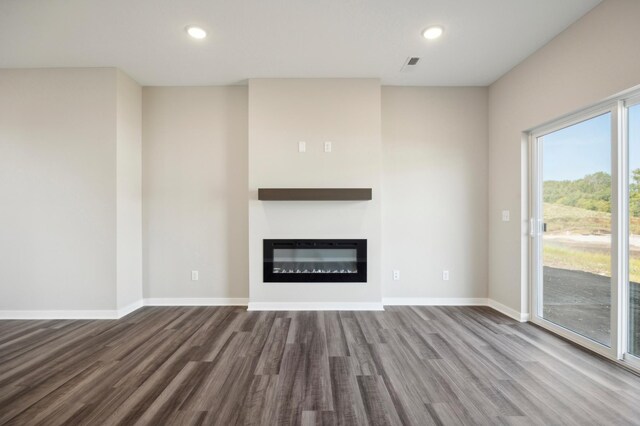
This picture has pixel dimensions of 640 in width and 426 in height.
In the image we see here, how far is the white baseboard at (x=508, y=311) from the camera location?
3.01 m

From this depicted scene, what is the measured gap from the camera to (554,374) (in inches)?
77.9

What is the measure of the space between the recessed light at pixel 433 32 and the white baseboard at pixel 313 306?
2926mm

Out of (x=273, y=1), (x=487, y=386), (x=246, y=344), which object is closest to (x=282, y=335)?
(x=246, y=344)

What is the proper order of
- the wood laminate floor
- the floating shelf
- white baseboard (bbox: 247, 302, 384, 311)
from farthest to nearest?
white baseboard (bbox: 247, 302, 384, 311) < the floating shelf < the wood laminate floor

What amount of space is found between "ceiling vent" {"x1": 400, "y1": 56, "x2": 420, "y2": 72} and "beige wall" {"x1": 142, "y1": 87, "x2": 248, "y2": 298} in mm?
2018

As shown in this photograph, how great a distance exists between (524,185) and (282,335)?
3.09 metres

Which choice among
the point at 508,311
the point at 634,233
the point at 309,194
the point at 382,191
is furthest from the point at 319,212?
the point at 634,233

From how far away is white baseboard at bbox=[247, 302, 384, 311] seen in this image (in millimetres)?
3346

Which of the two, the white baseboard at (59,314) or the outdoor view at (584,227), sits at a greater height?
the outdoor view at (584,227)

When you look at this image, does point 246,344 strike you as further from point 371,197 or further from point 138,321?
point 371,197

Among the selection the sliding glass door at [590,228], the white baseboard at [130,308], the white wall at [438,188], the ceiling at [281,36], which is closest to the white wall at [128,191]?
the white baseboard at [130,308]

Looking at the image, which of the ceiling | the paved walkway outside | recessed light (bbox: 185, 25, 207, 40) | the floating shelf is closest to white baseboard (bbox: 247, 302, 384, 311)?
the floating shelf

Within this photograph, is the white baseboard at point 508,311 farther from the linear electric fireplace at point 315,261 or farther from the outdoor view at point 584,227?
the linear electric fireplace at point 315,261

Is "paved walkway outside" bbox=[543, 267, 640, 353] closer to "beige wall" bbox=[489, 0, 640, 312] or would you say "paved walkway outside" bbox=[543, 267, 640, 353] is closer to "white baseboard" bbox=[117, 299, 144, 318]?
"beige wall" bbox=[489, 0, 640, 312]
